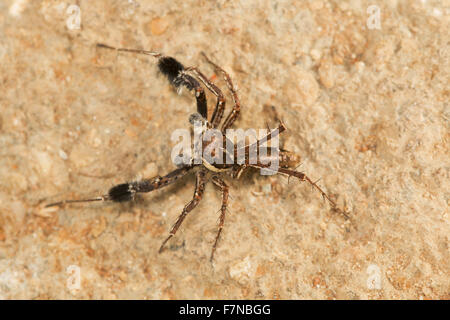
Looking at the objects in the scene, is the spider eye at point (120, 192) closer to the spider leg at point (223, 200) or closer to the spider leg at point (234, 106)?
the spider leg at point (223, 200)

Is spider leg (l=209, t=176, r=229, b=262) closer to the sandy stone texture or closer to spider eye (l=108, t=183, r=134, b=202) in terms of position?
the sandy stone texture

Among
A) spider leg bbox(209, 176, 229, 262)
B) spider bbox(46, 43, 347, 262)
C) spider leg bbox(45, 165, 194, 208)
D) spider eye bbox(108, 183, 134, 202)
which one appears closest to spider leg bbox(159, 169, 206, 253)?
spider bbox(46, 43, 347, 262)

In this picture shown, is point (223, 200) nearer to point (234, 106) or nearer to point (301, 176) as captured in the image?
point (301, 176)

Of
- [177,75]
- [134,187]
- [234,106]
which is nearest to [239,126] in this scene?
[234,106]

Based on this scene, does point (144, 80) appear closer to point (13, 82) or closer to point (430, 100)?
point (13, 82)

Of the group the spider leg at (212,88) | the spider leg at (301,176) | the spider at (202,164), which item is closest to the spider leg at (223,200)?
the spider at (202,164)
